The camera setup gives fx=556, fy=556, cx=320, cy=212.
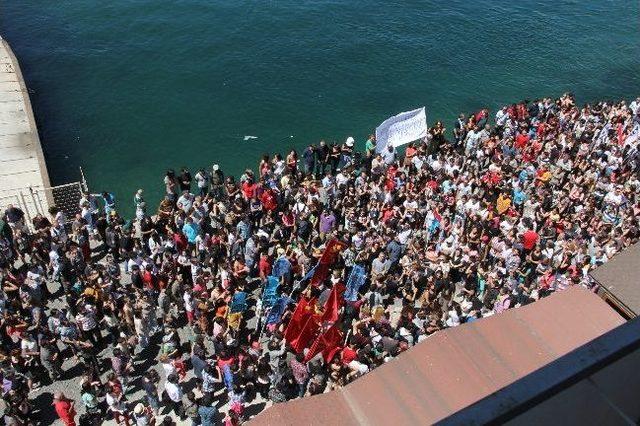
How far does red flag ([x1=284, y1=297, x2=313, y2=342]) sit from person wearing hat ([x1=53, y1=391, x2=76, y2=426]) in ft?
17.6

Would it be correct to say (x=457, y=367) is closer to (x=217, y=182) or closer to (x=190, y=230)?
(x=190, y=230)

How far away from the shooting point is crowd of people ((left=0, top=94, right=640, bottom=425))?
14.1 m

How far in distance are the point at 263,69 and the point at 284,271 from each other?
24421mm

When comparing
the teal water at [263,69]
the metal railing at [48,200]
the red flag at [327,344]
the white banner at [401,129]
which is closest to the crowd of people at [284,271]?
the red flag at [327,344]

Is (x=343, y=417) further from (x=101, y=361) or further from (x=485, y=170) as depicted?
(x=485, y=170)

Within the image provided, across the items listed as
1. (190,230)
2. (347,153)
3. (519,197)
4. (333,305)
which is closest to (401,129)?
(347,153)

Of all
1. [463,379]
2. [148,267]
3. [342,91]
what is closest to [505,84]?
[342,91]

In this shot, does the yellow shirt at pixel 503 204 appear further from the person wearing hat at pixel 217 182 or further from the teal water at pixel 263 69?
the teal water at pixel 263 69

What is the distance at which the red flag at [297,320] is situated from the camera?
573 inches

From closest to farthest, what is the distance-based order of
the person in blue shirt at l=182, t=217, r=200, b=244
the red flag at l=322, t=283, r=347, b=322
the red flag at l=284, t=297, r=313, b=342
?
the red flag at l=284, t=297, r=313, b=342 → the red flag at l=322, t=283, r=347, b=322 → the person in blue shirt at l=182, t=217, r=200, b=244

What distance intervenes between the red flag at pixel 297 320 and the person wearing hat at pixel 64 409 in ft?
17.6

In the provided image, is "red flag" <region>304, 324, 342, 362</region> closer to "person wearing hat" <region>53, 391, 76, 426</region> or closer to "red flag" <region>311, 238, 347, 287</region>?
"red flag" <region>311, 238, 347, 287</region>

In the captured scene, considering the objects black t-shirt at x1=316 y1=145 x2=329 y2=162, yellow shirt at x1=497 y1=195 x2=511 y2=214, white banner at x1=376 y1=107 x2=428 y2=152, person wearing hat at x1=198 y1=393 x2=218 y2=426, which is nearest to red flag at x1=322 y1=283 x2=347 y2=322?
person wearing hat at x1=198 y1=393 x2=218 y2=426

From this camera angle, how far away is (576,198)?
2081 cm
